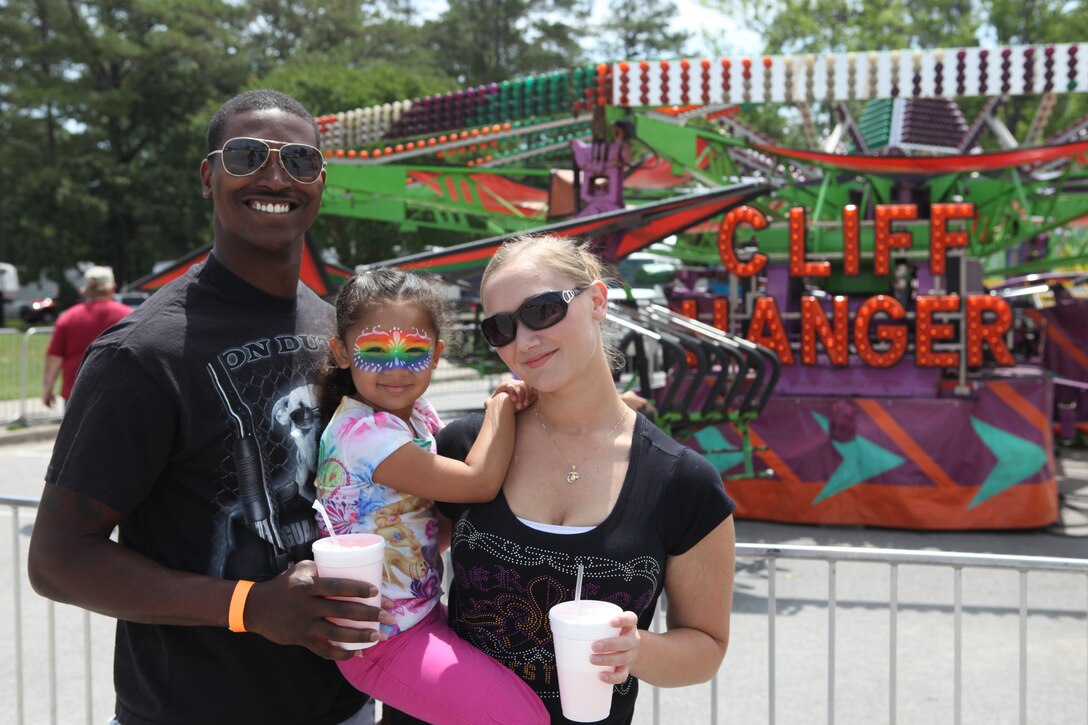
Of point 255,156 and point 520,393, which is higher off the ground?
point 255,156

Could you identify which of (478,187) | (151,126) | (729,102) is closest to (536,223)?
(478,187)

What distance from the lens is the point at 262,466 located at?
71.1 inches

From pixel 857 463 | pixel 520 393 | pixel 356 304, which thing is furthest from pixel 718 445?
pixel 356 304

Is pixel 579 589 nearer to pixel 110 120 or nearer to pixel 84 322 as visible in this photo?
pixel 84 322

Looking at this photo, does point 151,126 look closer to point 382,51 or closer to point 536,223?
point 382,51

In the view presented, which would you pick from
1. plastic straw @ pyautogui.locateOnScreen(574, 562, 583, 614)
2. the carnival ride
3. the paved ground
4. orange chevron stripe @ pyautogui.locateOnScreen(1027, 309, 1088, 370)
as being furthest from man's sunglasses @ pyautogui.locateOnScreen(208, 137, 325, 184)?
orange chevron stripe @ pyautogui.locateOnScreen(1027, 309, 1088, 370)

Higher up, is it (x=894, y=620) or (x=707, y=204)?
(x=707, y=204)

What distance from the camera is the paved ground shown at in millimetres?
4340

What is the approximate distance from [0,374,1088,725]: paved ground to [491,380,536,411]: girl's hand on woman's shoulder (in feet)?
4.47

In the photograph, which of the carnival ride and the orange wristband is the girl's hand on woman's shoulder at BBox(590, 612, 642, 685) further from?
the carnival ride

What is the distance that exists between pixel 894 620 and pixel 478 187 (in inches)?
373

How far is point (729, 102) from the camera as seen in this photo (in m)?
8.82

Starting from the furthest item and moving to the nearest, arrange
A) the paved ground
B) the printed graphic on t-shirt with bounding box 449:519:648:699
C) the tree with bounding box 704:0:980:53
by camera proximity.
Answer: the tree with bounding box 704:0:980:53 < the paved ground < the printed graphic on t-shirt with bounding box 449:519:648:699

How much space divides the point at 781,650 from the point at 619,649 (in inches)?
152
